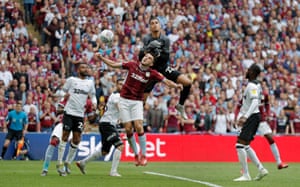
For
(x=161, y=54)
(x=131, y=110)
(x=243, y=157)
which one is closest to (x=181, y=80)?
(x=161, y=54)

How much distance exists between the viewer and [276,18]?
39250 mm

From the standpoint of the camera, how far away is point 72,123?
20.0 meters

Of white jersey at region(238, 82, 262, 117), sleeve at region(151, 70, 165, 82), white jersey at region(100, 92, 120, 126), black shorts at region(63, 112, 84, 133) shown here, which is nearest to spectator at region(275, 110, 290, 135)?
white jersey at region(100, 92, 120, 126)

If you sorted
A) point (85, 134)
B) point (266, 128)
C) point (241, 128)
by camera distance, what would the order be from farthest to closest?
point (85, 134) → point (266, 128) → point (241, 128)

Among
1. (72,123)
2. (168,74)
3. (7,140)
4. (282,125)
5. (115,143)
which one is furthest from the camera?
(282,125)

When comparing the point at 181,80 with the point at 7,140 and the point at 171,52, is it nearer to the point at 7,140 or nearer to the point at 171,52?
the point at 7,140

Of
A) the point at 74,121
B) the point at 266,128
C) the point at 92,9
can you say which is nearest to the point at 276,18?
the point at 92,9

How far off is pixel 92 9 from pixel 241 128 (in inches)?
625

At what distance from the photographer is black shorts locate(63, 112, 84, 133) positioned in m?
19.9

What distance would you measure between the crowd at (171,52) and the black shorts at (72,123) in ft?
28.5

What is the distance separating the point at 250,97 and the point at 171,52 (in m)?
15.7

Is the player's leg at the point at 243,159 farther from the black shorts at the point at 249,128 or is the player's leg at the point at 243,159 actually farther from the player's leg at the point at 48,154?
the player's leg at the point at 48,154

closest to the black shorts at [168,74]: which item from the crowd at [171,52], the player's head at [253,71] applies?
the player's head at [253,71]

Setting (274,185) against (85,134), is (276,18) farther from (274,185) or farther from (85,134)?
(274,185)
